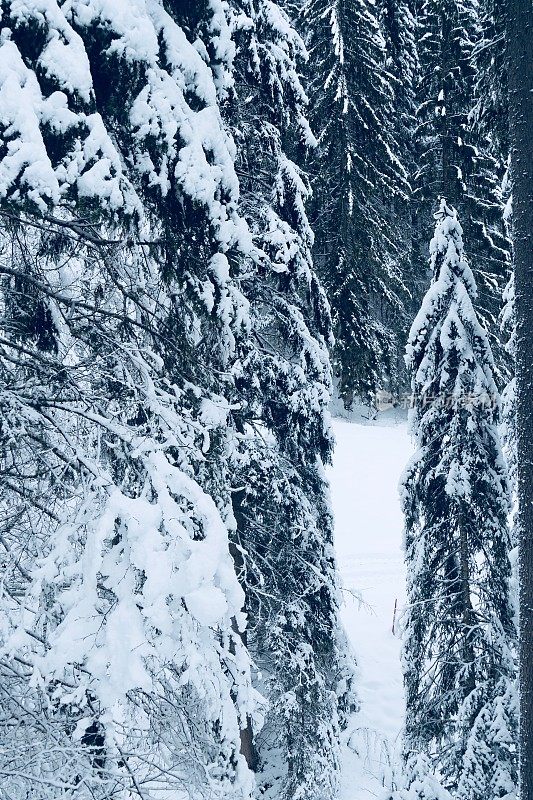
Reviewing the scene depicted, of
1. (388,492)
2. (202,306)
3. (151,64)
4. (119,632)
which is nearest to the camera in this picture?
(119,632)

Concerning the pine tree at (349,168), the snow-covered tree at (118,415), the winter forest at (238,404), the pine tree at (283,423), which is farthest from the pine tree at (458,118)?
the snow-covered tree at (118,415)

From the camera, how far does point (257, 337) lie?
24.6ft

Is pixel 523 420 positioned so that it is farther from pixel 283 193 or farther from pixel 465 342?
pixel 283 193

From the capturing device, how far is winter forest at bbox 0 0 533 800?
2.87 metres

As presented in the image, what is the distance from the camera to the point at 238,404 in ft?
14.9

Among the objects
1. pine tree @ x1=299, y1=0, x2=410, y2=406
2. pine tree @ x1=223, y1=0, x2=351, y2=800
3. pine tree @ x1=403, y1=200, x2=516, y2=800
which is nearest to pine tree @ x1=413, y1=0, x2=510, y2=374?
pine tree @ x1=403, y1=200, x2=516, y2=800

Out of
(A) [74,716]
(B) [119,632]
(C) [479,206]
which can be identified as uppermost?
(C) [479,206]

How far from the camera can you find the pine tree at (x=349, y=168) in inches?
540

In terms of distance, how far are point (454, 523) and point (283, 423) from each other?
2.45m

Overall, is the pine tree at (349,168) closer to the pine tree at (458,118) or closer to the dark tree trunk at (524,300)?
the pine tree at (458,118)

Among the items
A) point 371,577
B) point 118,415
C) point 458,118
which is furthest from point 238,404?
point 371,577

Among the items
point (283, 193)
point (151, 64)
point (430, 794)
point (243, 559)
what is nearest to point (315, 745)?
point (430, 794)

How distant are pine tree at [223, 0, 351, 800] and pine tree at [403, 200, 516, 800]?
1461mm

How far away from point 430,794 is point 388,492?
58.6 feet
